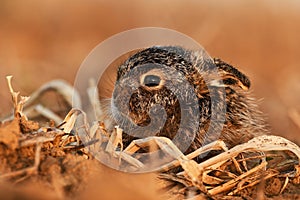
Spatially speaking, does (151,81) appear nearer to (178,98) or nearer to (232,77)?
(178,98)

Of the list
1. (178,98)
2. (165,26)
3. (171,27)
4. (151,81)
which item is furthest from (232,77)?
(165,26)

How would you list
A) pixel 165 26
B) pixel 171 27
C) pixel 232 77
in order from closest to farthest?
pixel 232 77
pixel 171 27
pixel 165 26

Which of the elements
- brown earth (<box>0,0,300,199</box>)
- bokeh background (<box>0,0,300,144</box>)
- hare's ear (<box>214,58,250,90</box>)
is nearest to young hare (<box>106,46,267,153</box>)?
hare's ear (<box>214,58,250,90</box>)

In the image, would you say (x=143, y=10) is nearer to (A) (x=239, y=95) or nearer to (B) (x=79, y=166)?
(A) (x=239, y=95)

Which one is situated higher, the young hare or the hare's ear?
the hare's ear

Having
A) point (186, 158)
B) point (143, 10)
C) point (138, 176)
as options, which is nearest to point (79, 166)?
point (138, 176)

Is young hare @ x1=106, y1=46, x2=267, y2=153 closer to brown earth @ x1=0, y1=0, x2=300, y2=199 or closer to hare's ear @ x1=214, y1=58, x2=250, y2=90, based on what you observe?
hare's ear @ x1=214, y1=58, x2=250, y2=90
